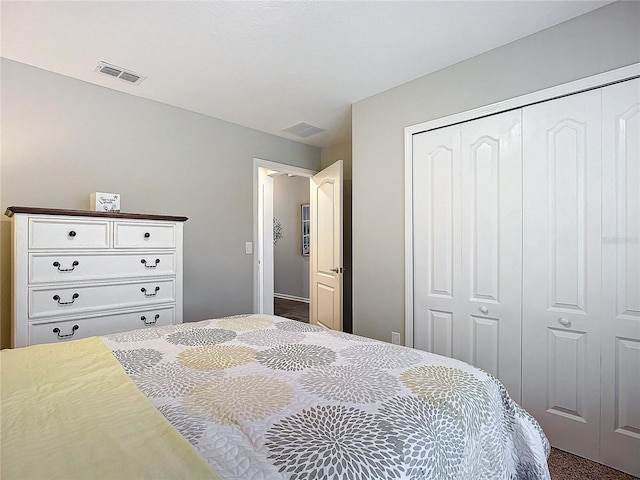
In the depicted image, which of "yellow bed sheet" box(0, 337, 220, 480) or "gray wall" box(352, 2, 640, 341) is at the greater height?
"gray wall" box(352, 2, 640, 341)

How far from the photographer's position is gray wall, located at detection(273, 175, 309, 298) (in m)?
7.27

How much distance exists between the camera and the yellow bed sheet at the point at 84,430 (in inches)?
25.1

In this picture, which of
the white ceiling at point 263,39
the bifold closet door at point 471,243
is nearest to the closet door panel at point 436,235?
the bifold closet door at point 471,243

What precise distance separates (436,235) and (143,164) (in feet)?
8.45

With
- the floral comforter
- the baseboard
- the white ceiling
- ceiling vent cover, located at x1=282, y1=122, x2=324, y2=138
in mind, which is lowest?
the baseboard

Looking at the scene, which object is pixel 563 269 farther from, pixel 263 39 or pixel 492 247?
pixel 263 39

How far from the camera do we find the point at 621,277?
1.89 m

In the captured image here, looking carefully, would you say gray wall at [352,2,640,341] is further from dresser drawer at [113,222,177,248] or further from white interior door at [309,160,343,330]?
dresser drawer at [113,222,177,248]

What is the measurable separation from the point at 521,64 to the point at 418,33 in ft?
2.32

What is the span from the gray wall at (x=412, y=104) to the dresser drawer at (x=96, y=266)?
167cm

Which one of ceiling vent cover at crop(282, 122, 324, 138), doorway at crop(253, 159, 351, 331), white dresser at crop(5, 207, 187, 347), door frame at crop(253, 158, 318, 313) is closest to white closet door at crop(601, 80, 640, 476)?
doorway at crop(253, 159, 351, 331)

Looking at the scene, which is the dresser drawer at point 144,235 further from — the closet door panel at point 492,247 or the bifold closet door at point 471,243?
the closet door panel at point 492,247

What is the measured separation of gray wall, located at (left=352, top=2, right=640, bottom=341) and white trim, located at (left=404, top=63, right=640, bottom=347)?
43 mm

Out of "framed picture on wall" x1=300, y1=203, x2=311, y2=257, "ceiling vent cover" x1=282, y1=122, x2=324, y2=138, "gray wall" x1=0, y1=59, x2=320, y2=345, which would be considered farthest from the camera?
"framed picture on wall" x1=300, y1=203, x2=311, y2=257
